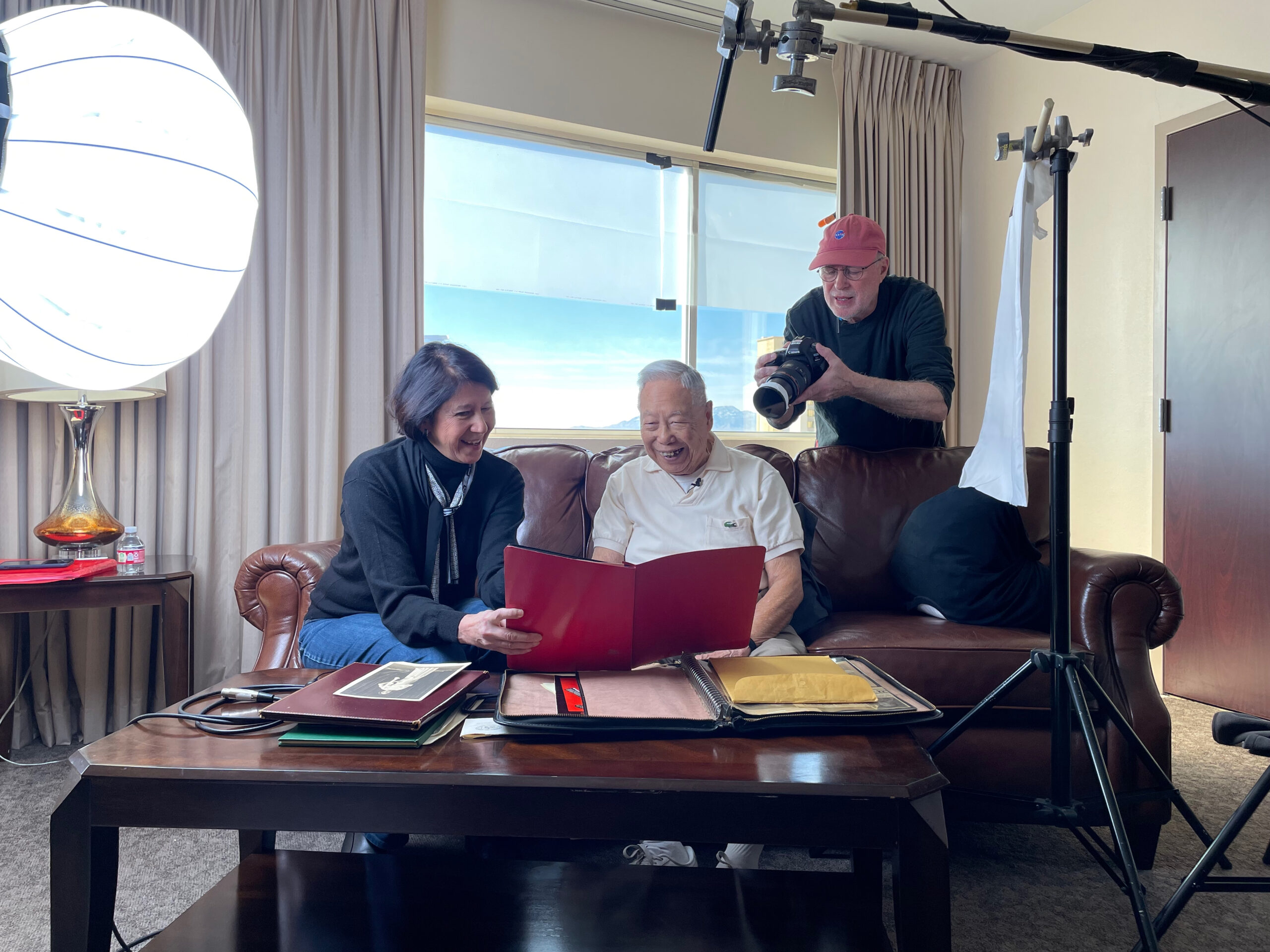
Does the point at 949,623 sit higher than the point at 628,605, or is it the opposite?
the point at 628,605

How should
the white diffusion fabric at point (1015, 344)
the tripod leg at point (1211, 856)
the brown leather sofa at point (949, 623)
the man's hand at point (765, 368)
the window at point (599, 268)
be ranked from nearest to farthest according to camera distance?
the tripod leg at point (1211, 856) → the white diffusion fabric at point (1015, 344) → the brown leather sofa at point (949, 623) → the man's hand at point (765, 368) → the window at point (599, 268)

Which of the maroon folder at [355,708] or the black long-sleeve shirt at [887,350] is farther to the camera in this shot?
the black long-sleeve shirt at [887,350]

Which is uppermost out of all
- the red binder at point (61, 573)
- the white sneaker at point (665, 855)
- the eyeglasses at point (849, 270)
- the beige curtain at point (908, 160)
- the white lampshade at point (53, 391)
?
the beige curtain at point (908, 160)

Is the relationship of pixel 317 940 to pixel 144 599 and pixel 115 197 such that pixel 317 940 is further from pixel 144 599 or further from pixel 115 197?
pixel 144 599

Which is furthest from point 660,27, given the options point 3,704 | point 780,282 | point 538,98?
point 3,704

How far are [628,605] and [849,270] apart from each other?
1.52 m

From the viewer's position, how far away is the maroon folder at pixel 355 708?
899 millimetres

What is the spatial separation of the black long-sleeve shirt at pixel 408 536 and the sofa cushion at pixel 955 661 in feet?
2.31

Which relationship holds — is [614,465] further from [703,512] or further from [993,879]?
[993,879]

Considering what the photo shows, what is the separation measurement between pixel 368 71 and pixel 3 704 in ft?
7.39

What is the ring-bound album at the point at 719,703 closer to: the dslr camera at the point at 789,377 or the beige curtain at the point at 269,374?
the dslr camera at the point at 789,377

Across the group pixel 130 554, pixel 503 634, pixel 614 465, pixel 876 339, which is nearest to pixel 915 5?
pixel 876 339

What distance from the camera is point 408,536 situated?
1.66 m

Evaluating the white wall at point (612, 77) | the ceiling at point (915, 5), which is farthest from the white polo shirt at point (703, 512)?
the ceiling at point (915, 5)
